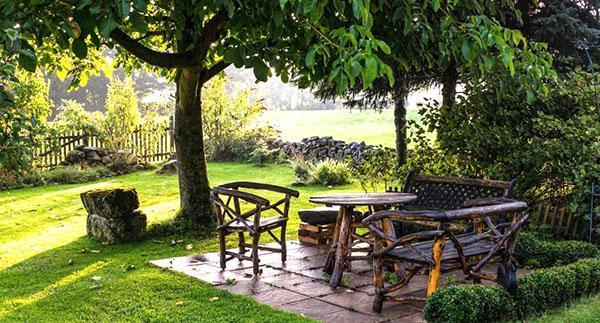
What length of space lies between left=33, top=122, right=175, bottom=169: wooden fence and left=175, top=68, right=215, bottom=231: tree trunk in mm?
7692

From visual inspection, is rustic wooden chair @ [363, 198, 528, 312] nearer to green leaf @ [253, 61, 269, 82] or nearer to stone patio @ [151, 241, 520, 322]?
stone patio @ [151, 241, 520, 322]

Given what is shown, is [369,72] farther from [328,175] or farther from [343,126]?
[343,126]

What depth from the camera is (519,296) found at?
4391mm

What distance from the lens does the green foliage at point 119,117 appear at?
1711 cm

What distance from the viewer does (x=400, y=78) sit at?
31.2 ft

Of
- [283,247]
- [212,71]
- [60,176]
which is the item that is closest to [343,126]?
[60,176]

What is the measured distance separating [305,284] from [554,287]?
2160 mm

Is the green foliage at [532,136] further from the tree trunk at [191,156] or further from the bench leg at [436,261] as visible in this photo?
the tree trunk at [191,156]

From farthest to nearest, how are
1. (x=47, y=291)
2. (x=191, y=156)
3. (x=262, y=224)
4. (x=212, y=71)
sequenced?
(x=212, y=71), (x=191, y=156), (x=262, y=224), (x=47, y=291)

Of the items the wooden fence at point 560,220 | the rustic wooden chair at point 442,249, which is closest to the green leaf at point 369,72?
the rustic wooden chair at point 442,249

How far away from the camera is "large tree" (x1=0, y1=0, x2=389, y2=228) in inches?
145

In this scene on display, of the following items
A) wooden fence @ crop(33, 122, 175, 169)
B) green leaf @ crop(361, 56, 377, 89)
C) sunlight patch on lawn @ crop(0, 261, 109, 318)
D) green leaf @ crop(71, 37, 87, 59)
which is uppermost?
green leaf @ crop(71, 37, 87, 59)

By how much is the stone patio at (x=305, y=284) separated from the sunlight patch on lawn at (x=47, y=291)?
661 mm

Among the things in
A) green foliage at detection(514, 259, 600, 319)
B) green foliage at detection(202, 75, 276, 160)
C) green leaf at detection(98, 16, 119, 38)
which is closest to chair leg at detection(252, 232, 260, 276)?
green foliage at detection(514, 259, 600, 319)
